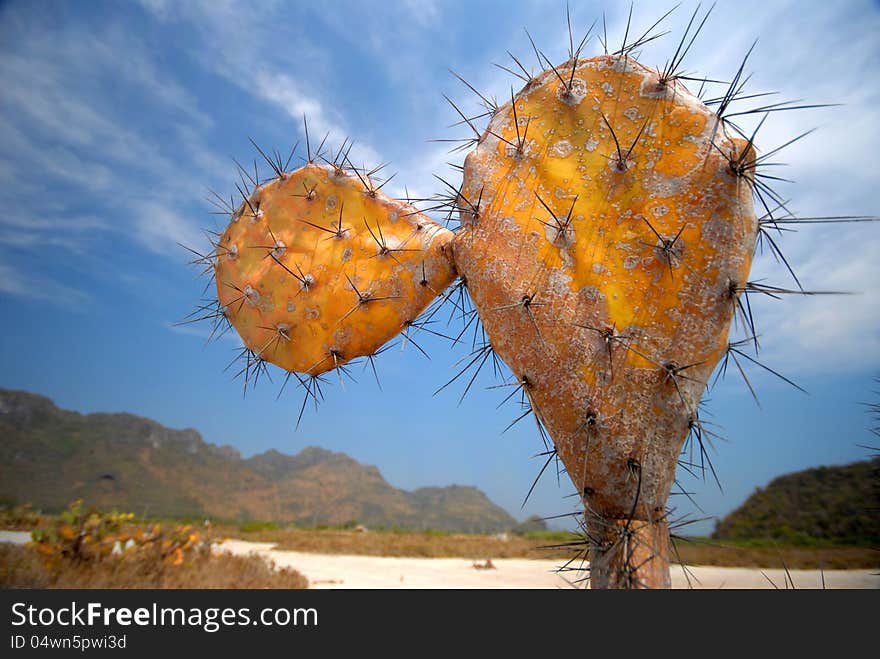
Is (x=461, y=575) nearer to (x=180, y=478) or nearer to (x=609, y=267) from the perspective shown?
(x=609, y=267)

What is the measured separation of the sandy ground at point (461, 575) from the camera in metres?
5.83

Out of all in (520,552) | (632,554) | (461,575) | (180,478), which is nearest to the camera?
(632,554)

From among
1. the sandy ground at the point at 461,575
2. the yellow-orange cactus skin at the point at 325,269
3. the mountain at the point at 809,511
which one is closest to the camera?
the yellow-orange cactus skin at the point at 325,269

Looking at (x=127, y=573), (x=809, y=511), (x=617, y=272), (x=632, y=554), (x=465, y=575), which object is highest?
(x=617, y=272)

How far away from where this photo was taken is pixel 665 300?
1.16 m

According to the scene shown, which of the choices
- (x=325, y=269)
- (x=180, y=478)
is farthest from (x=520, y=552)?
(x=180, y=478)

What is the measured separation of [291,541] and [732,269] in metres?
12.4

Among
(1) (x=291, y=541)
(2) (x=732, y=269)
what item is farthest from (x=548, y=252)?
(1) (x=291, y=541)

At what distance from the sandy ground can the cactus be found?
4305mm

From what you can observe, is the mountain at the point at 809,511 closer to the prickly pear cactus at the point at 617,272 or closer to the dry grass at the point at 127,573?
the dry grass at the point at 127,573

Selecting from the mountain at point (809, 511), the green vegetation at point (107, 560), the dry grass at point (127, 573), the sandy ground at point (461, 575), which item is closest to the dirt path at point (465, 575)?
the sandy ground at point (461, 575)

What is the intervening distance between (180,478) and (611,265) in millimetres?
32495

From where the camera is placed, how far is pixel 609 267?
1.22 meters

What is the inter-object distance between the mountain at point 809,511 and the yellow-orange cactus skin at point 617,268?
10151 mm
